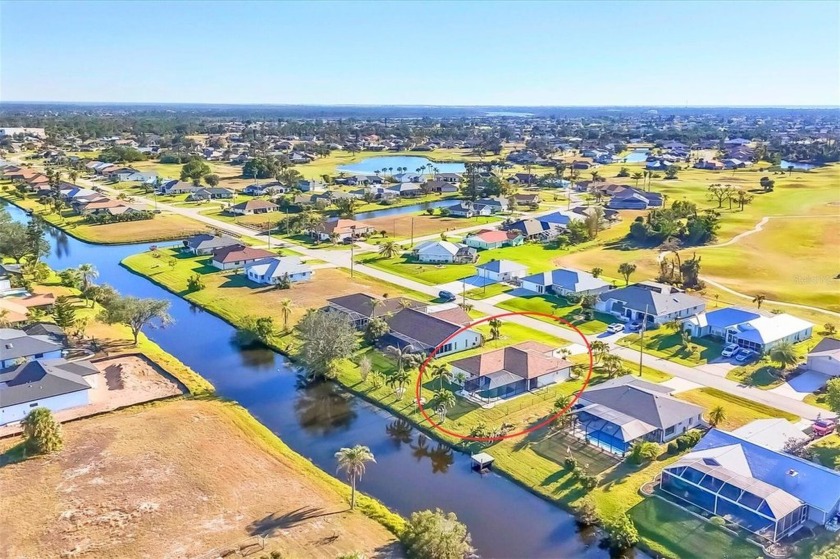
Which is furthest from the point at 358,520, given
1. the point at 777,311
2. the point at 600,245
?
the point at 600,245

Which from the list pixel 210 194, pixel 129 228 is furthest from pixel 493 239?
pixel 210 194

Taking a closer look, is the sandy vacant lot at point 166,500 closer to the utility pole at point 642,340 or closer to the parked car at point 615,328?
the utility pole at point 642,340

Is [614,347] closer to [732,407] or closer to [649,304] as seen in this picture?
[649,304]

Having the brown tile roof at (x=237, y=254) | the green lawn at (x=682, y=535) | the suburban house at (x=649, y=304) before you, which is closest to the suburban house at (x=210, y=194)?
the brown tile roof at (x=237, y=254)

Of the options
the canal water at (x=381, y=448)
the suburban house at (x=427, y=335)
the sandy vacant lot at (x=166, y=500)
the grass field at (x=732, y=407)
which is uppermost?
the suburban house at (x=427, y=335)

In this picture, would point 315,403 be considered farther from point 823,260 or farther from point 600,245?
point 823,260

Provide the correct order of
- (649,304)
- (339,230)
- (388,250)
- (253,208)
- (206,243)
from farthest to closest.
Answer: (253,208), (339,230), (206,243), (388,250), (649,304)
